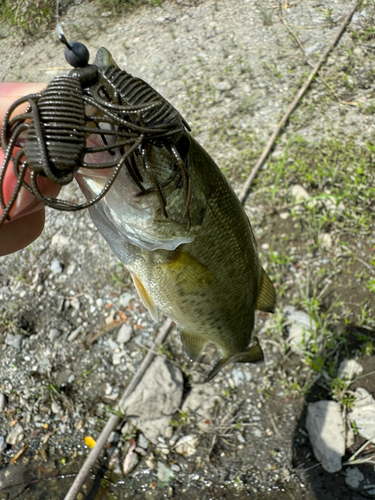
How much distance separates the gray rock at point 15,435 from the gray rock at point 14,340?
1.98 feet

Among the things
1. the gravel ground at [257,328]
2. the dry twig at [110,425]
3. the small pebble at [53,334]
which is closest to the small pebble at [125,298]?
the gravel ground at [257,328]

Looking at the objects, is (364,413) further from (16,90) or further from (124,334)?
(16,90)

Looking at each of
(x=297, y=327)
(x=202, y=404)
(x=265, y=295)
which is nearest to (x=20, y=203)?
(x=265, y=295)

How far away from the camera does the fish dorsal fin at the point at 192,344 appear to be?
2.18 metres

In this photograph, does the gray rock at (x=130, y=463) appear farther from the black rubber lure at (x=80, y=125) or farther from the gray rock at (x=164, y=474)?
the black rubber lure at (x=80, y=125)

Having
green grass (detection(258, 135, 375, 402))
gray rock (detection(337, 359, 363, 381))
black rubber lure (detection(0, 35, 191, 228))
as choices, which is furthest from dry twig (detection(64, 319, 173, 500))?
black rubber lure (detection(0, 35, 191, 228))

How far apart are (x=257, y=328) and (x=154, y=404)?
0.97m

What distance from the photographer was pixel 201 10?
5.89 metres

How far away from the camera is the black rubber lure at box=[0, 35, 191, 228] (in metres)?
0.93

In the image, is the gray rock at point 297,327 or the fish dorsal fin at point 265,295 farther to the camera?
the gray rock at point 297,327

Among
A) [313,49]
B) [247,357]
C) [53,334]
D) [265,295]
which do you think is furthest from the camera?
[313,49]

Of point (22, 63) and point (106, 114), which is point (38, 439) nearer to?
point (106, 114)

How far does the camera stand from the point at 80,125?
3.10ft

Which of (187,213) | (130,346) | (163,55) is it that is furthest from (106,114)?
(163,55)
